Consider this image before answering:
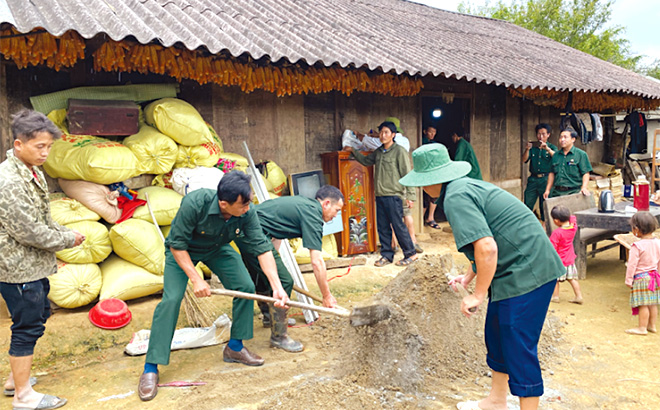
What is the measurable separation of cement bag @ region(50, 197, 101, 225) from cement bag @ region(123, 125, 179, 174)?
65cm

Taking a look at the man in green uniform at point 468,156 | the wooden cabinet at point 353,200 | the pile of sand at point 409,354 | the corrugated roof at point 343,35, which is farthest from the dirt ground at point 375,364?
the man in green uniform at point 468,156

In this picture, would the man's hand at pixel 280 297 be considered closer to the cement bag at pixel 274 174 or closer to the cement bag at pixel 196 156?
the cement bag at pixel 196 156

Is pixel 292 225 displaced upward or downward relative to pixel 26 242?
downward

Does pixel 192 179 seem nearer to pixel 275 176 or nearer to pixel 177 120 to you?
pixel 177 120

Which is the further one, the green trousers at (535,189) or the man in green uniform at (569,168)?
the green trousers at (535,189)

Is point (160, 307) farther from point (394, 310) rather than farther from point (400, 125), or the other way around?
point (400, 125)

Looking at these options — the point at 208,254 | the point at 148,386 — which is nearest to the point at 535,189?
the point at 208,254

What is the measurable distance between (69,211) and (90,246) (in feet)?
1.26

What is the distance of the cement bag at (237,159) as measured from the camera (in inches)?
221

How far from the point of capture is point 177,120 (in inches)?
198

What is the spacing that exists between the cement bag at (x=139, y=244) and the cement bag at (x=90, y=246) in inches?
3.2

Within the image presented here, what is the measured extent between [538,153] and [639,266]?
12.4 feet

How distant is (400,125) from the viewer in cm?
782

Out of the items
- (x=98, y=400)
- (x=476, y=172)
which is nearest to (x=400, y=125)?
(x=476, y=172)
